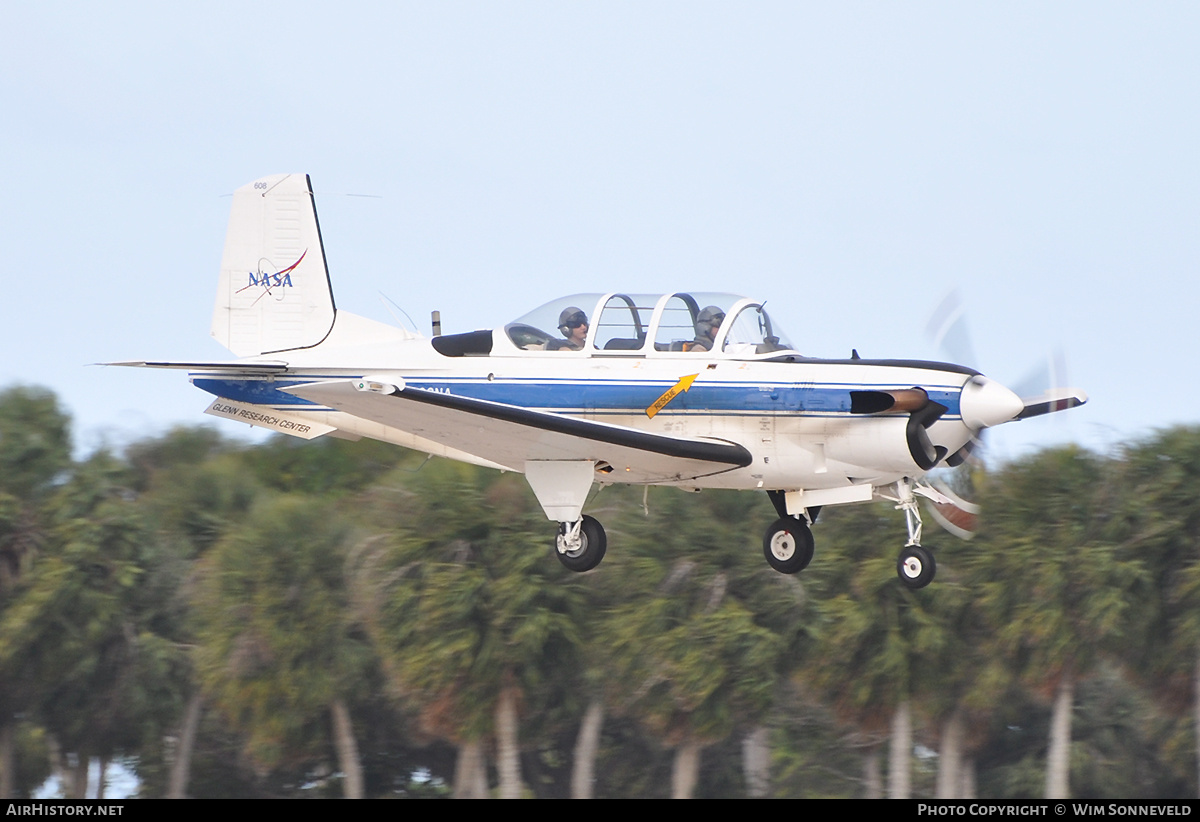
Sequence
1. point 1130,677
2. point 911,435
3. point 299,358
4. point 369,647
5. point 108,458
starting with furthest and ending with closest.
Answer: point 108,458
point 369,647
point 1130,677
point 299,358
point 911,435

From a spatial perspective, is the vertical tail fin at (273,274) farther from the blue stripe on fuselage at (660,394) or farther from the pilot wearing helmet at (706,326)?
the pilot wearing helmet at (706,326)

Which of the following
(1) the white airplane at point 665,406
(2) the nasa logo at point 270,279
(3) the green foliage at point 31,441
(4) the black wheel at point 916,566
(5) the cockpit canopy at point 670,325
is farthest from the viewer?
(3) the green foliage at point 31,441

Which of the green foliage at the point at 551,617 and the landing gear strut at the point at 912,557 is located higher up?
the landing gear strut at the point at 912,557

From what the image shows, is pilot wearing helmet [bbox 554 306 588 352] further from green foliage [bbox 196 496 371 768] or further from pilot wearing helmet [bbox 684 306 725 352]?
green foliage [bbox 196 496 371 768]

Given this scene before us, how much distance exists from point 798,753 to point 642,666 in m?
8.60

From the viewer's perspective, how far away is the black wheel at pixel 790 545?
1808 cm

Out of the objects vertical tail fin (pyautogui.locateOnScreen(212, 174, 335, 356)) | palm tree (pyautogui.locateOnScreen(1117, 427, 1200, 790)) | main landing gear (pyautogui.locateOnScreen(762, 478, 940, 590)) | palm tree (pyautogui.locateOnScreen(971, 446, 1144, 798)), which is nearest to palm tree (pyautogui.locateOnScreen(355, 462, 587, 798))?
palm tree (pyautogui.locateOnScreen(971, 446, 1144, 798))

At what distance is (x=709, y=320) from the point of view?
57.1 feet

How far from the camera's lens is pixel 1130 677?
32750mm

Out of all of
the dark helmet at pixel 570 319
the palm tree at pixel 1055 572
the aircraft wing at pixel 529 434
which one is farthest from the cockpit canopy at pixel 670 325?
the palm tree at pixel 1055 572

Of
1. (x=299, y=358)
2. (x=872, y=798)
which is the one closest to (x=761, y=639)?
(x=872, y=798)

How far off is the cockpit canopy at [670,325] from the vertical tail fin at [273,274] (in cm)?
440

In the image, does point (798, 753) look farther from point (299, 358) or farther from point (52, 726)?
point (299, 358)

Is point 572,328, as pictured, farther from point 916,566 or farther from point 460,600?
point 460,600
